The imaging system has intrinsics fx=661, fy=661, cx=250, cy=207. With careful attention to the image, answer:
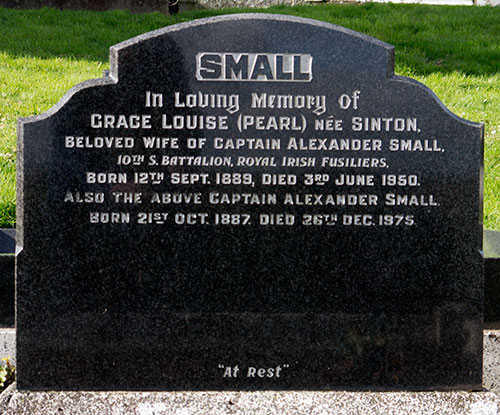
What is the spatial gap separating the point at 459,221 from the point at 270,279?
0.83 metres

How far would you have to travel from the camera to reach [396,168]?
109 inches

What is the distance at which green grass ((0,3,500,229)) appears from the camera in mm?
5707

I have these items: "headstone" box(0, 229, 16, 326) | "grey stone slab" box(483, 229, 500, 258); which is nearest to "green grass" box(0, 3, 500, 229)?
"grey stone slab" box(483, 229, 500, 258)

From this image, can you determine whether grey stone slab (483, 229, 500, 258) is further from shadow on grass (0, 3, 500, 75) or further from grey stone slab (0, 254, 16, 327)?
shadow on grass (0, 3, 500, 75)

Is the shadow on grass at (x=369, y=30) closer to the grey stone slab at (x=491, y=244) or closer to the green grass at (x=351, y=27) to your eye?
the green grass at (x=351, y=27)

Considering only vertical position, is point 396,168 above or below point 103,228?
above

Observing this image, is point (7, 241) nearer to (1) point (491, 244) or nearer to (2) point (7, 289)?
(2) point (7, 289)

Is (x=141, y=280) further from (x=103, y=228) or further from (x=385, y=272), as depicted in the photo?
(x=385, y=272)

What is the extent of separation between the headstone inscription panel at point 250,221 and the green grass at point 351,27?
5.00 ft

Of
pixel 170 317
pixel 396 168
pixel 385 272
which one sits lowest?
pixel 170 317

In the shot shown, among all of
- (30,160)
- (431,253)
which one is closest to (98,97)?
(30,160)

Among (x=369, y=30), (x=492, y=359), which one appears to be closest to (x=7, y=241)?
(x=492, y=359)

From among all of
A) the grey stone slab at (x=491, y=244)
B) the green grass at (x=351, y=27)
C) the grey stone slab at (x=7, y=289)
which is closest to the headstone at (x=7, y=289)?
the grey stone slab at (x=7, y=289)

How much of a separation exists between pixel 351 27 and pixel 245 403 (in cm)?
Answer: 720
